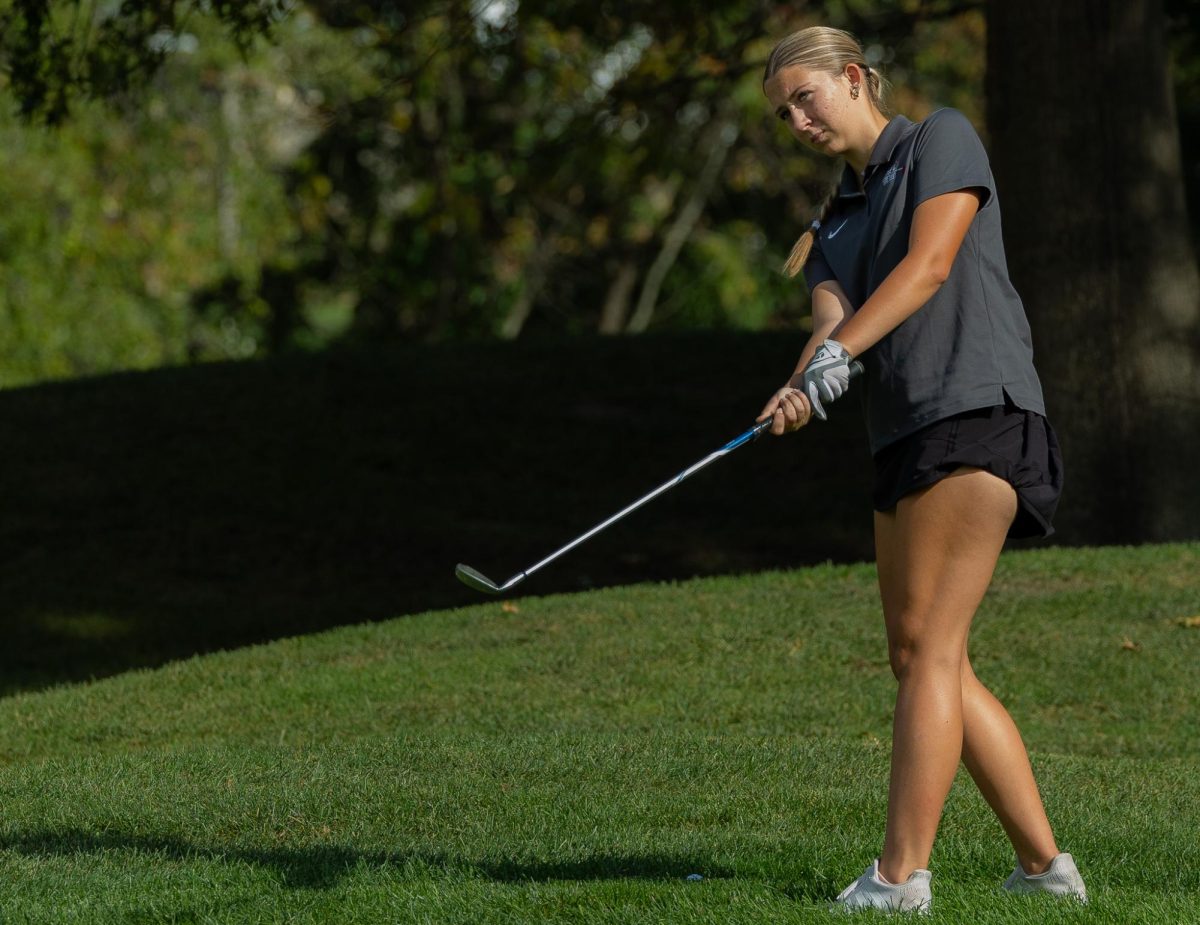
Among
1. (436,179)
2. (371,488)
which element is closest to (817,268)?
(371,488)

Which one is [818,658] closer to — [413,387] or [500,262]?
[413,387]

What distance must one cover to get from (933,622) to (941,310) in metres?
0.64

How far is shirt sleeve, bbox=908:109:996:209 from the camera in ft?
11.9

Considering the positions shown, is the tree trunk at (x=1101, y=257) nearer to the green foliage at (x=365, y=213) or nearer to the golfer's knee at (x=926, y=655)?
the golfer's knee at (x=926, y=655)

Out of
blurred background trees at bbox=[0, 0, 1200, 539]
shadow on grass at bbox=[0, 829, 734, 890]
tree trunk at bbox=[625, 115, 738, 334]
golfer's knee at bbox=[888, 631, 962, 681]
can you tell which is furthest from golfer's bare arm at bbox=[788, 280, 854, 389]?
tree trunk at bbox=[625, 115, 738, 334]

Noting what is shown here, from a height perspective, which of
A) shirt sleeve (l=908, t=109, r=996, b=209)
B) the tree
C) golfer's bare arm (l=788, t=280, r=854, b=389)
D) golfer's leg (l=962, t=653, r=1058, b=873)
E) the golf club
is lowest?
golfer's leg (l=962, t=653, r=1058, b=873)

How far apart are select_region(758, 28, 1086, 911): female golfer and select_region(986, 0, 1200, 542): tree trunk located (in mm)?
6202

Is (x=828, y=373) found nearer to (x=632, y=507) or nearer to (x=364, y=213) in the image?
(x=632, y=507)

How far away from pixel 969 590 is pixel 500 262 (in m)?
23.6

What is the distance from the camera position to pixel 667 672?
7.54 metres

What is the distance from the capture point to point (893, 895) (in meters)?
3.69

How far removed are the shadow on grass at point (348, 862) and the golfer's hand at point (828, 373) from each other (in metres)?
1.31

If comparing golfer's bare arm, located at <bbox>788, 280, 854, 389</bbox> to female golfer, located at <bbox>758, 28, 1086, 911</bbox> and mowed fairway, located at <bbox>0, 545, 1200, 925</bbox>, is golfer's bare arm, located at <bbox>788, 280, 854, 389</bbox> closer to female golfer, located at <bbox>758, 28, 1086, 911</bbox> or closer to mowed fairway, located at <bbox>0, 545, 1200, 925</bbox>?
female golfer, located at <bbox>758, 28, 1086, 911</bbox>

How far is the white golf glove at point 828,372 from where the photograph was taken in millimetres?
3613
